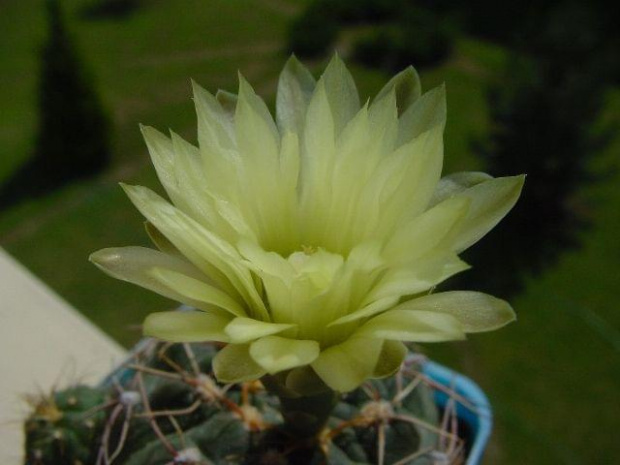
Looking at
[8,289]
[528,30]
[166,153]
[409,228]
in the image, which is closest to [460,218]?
[409,228]

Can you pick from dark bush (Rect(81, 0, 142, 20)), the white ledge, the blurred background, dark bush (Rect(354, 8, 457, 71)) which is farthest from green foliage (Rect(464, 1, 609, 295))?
dark bush (Rect(81, 0, 142, 20))

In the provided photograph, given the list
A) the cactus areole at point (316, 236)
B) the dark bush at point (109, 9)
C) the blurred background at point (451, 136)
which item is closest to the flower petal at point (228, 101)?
the cactus areole at point (316, 236)

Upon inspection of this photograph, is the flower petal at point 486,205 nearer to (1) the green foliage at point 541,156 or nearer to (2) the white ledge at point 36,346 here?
(2) the white ledge at point 36,346

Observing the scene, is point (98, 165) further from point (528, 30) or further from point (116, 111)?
point (528, 30)

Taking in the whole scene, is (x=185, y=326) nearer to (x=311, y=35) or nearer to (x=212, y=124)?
(x=212, y=124)

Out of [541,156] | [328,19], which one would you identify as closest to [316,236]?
[541,156]

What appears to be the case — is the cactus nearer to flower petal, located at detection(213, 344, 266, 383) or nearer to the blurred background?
flower petal, located at detection(213, 344, 266, 383)
